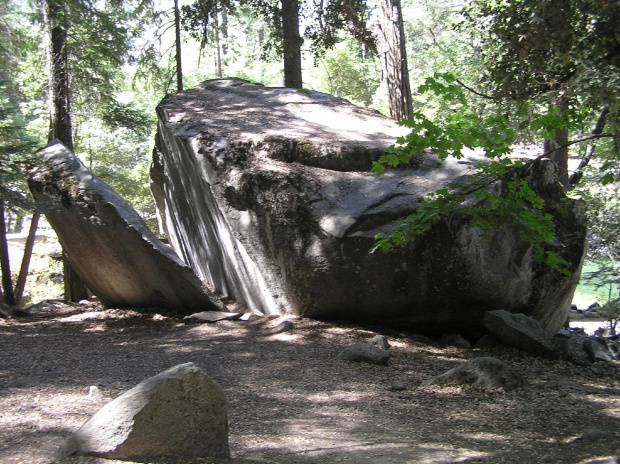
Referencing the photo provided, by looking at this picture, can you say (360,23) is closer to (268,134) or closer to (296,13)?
(296,13)

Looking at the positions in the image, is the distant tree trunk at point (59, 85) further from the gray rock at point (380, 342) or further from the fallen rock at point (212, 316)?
the gray rock at point (380, 342)

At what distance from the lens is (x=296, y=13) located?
465 inches

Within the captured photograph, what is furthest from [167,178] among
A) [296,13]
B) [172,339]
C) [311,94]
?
[296,13]

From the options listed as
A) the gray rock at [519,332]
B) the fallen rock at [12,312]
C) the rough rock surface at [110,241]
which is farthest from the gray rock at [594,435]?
the fallen rock at [12,312]

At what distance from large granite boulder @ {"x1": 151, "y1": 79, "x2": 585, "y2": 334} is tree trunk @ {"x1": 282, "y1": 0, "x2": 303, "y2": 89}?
373cm

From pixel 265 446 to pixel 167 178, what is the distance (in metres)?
7.03

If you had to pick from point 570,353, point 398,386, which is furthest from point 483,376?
point 570,353

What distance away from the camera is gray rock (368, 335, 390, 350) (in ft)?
20.4

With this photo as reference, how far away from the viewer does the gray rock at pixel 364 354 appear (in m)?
5.73

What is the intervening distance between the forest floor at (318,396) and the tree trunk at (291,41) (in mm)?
6246

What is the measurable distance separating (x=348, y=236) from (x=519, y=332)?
209cm

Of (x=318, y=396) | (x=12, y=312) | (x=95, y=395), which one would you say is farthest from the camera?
(x=12, y=312)

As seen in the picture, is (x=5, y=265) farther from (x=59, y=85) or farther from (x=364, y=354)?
(x=364, y=354)

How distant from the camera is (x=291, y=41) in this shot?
37.1ft
